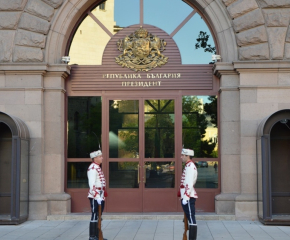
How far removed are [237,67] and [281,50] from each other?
1198mm

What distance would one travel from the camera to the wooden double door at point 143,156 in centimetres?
Result: 1300

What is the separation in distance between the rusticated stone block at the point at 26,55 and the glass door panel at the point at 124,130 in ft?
7.54

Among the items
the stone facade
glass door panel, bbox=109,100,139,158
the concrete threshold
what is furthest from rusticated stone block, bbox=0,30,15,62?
the concrete threshold

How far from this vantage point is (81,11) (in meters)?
13.3

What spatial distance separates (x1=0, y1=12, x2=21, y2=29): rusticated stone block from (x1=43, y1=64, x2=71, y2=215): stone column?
1.47 m

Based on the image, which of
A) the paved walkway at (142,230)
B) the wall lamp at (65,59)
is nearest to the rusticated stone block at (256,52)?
the paved walkway at (142,230)

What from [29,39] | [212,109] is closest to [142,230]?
[212,109]

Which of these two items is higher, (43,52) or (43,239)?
(43,52)

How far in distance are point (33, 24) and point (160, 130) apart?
171 inches

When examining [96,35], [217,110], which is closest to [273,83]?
[217,110]

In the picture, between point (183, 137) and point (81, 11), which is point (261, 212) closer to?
point (183, 137)

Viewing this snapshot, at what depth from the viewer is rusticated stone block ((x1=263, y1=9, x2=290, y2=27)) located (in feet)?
40.8

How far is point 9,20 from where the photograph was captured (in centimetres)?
1277

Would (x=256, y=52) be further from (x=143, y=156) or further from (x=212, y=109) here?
(x=143, y=156)
